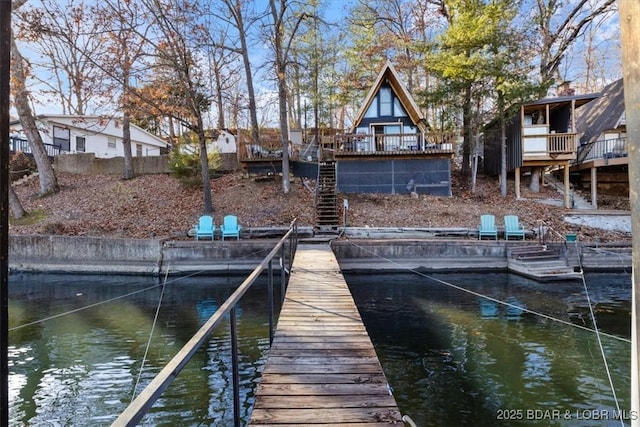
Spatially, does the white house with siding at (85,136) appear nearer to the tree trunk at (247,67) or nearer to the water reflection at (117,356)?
the tree trunk at (247,67)

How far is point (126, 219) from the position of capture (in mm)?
16891

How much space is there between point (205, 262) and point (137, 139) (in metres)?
22.2

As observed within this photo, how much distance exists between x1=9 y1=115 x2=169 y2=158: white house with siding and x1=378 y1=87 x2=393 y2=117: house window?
56.6ft

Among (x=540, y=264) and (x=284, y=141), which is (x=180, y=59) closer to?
(x=284, y=141)

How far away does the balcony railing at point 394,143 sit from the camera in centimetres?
1967

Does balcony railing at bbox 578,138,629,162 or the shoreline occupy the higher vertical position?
balcony railing at bbox 578,138,629,162

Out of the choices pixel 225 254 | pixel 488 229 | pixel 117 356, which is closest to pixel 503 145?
pixel 488 229

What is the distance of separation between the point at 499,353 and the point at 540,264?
23.8 feet

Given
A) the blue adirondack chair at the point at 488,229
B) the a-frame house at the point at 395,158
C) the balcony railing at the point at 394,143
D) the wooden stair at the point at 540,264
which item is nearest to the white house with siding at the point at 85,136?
the balcony railing at the point at 394,143

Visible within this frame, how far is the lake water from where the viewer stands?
4.86 meters

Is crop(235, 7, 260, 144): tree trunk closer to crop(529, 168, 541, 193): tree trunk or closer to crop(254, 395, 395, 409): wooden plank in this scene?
crop(529, 168, 541, 193): tree trunk

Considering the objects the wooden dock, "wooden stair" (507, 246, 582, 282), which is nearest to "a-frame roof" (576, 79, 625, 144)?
"wooden stair" (507, 246, 582, 282)

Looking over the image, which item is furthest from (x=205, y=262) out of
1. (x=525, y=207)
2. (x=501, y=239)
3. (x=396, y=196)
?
(x=525, y=207)

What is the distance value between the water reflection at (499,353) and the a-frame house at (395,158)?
9.49 meters
